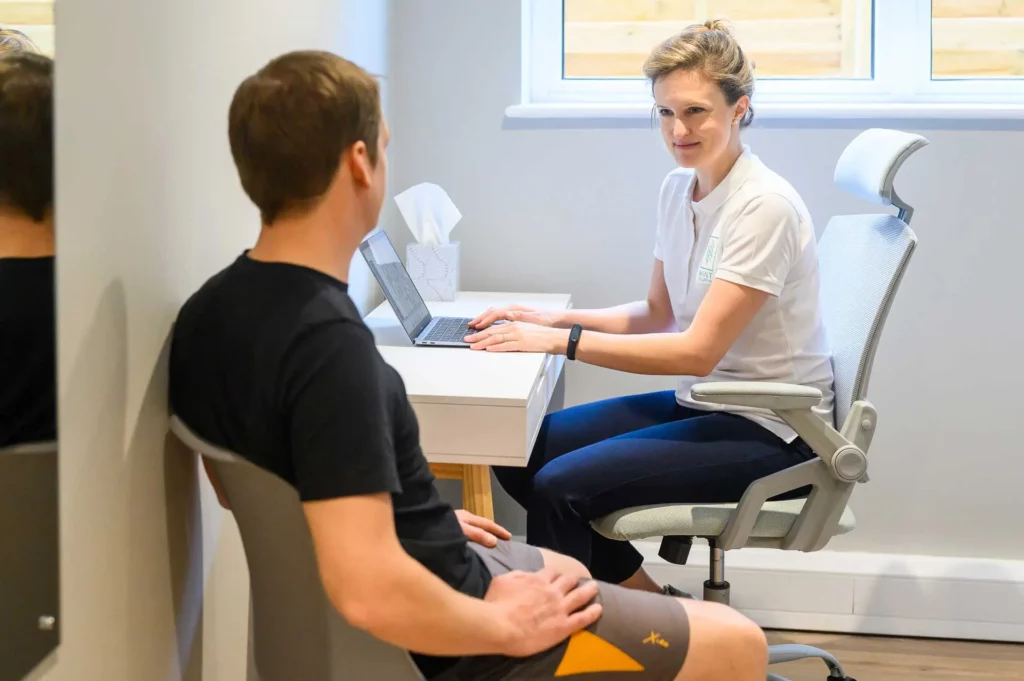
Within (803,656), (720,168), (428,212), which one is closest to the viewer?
(720,168)

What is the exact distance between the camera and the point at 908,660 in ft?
8.34

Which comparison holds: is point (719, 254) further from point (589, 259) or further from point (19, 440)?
point (19, 440)

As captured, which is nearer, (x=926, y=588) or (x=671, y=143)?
(x=671, y=143)

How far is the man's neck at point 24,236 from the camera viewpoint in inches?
34.8

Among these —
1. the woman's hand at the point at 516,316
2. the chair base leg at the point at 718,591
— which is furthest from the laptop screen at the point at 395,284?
the chair base leg at the point at 718,591

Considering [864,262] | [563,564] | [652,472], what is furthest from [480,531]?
[864,262]

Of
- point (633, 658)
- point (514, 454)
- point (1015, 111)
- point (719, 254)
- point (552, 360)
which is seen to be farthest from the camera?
point (1015, 111)

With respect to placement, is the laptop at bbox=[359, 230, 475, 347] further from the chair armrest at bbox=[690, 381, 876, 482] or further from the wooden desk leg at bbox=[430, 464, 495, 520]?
the chair armrest at bbox=[690, 381, 876, 482]

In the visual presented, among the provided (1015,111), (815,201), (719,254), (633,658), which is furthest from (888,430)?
(633,658)

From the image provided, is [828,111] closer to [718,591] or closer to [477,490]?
[718,591]

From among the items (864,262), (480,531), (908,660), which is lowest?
(908,660)

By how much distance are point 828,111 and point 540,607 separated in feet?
5.73

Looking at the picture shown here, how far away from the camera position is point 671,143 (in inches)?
82.9

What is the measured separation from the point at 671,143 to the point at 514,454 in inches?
29.2
